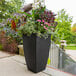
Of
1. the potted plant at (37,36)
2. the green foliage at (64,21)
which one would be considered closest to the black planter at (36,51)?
the potted plant at (37,36)

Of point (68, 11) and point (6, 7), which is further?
point (68, 11)

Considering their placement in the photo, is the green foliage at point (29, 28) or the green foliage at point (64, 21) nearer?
the green foliage at point (29, 28)

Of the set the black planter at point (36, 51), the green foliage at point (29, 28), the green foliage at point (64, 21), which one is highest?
the green foliage at point (64, 21)

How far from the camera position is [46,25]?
3.64ft

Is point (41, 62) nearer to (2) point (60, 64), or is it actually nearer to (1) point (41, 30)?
(1) point (41, 30)

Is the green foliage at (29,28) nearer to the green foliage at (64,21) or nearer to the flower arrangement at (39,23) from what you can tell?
the flower arrangement at (39,23)

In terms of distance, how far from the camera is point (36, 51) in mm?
1057

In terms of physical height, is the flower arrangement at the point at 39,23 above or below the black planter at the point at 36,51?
above

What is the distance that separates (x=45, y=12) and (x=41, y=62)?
2.70 feet

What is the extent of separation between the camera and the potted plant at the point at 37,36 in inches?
41.6

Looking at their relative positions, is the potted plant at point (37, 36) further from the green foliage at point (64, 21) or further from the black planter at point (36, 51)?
the green foliage at point (64, 21)

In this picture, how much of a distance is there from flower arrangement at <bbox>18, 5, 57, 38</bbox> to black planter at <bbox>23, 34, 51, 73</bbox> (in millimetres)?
84

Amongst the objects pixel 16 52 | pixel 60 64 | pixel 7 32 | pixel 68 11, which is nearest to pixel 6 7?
pixel 7 32

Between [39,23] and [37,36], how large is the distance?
0.21 meters
